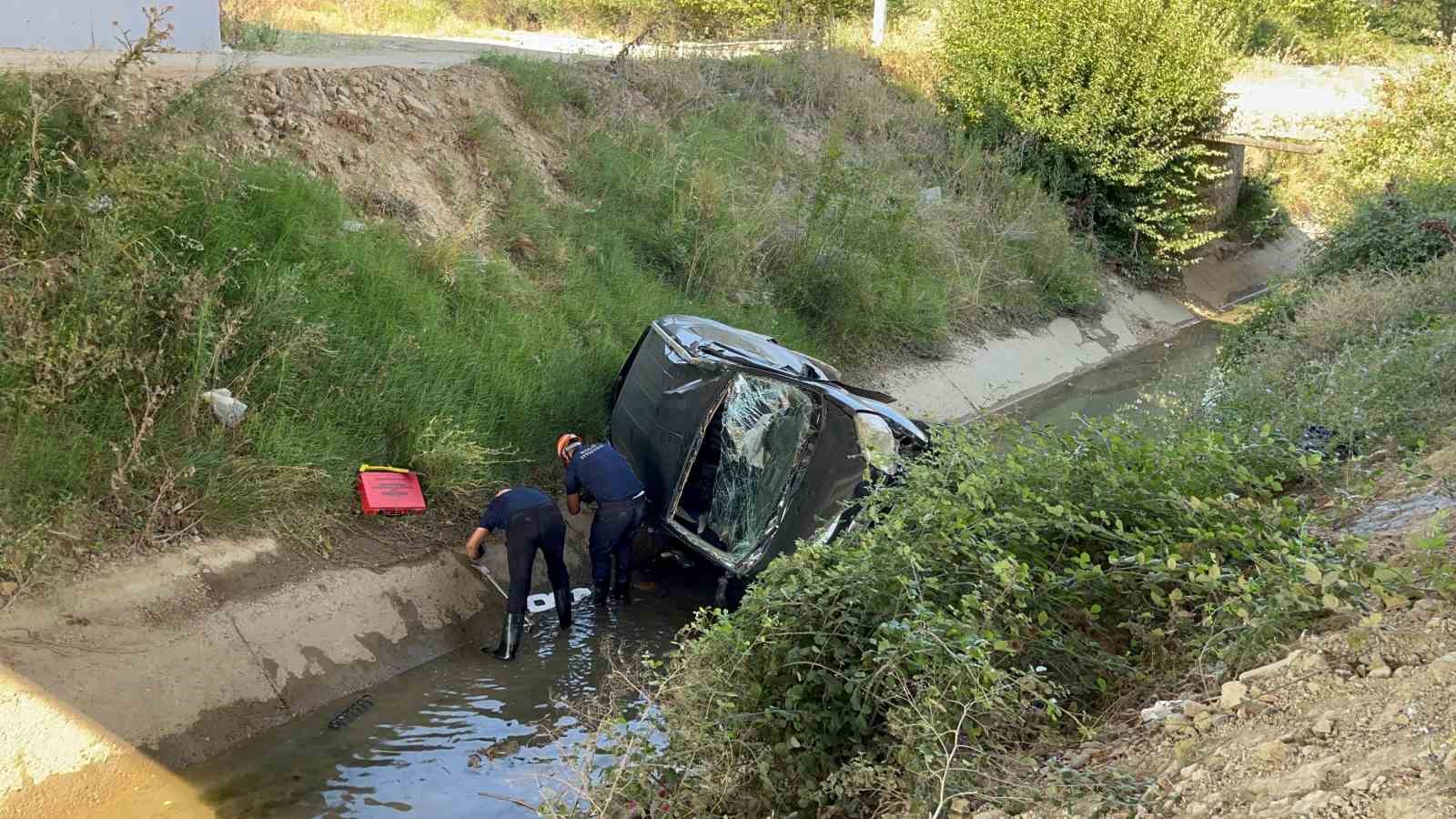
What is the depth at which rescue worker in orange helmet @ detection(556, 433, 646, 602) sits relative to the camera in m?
8.52

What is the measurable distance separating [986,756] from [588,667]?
4.14 meters

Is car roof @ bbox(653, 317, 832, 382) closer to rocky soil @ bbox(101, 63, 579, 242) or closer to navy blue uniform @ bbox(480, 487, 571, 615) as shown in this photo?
navy blue uniform @ bbox(480, 487, 571, 615)

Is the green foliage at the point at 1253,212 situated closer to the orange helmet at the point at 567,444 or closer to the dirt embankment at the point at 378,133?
the dirt embankment at the point at 378,133

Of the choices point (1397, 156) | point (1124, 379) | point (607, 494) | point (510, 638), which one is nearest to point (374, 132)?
point (607, 494)

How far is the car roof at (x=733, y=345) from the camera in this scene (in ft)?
30.5

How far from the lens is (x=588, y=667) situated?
791 centimetres

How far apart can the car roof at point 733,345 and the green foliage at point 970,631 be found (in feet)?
12.5

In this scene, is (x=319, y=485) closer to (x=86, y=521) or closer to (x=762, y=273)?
(x=86, y=521)

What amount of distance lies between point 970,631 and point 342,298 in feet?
21.7

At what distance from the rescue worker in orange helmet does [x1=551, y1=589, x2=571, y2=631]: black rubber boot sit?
16.5 inches

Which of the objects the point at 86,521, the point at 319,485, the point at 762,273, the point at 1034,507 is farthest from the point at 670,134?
the point at 1034,507

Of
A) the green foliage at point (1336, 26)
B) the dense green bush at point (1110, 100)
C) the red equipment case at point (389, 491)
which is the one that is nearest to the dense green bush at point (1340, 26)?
the green foliage at point (1336, 26)

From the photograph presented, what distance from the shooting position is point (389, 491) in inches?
336

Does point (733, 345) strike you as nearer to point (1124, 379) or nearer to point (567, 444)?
point (567, 444)
